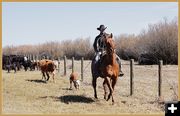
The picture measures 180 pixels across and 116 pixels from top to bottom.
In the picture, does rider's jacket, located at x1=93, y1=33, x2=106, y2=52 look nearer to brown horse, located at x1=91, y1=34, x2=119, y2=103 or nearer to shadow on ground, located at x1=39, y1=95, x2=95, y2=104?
brown horse, located at x1=91, y1=34, x2=119, y2=103

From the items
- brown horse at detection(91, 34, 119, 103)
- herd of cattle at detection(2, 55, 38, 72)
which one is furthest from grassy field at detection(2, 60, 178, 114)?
herd of cattle at detection(2, 55, 38, 72)

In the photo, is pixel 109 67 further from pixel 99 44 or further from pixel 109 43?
pixel 99 44

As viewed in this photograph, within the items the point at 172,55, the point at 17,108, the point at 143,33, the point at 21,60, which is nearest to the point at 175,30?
the point at 172,55

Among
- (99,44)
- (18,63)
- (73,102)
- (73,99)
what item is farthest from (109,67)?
(18,63)

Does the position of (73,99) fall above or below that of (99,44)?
below

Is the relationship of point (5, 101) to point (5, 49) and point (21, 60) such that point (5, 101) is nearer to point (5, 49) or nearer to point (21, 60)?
point (21, 60)

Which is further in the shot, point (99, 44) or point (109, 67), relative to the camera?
point (99, 44)

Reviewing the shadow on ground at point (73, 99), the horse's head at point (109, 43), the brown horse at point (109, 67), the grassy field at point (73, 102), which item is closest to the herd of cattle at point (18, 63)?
the grassy field at point (73, 102)

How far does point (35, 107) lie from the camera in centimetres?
1220

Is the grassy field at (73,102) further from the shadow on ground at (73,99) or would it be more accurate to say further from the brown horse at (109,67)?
the brown horse at (109,67)

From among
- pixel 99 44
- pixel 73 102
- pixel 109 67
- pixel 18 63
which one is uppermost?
pixel 99 44

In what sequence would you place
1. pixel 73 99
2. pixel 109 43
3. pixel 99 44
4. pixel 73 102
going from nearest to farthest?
pixel 109 43, pixel 73 102, pixel 73 99, pixel 99 44

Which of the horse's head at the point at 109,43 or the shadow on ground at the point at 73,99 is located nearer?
the horse's head at the point at 109,43

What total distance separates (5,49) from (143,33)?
34.4 m
